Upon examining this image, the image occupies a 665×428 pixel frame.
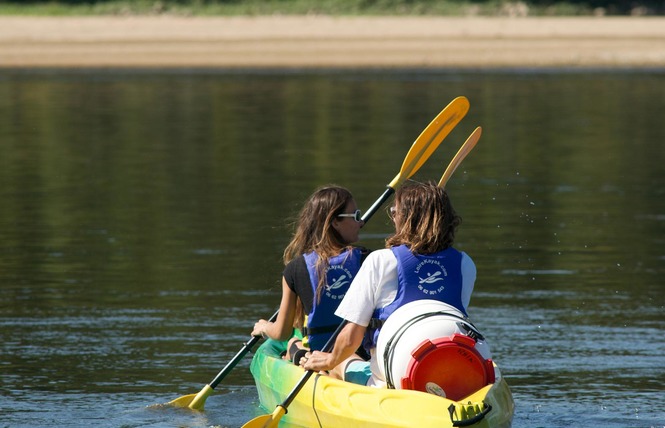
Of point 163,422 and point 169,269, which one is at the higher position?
point 163,422

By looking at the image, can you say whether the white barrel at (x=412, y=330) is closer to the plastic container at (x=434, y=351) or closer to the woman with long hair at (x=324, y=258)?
the plastic container at (x=434, y=351)

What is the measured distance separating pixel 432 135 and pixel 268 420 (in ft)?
8.45

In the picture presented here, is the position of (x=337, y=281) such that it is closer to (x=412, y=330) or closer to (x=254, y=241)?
(x=412, y=330)

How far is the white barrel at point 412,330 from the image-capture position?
5852 millimetres

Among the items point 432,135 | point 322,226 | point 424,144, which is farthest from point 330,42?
point 322,226

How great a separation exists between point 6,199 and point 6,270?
4341 millimetres

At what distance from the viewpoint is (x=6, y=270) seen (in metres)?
11.0

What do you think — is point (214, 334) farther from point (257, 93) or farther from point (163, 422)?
point (257, 93)

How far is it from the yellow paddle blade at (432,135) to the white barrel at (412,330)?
2.27m

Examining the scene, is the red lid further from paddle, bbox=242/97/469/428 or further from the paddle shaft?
paddle, bbox=242/97/469/428

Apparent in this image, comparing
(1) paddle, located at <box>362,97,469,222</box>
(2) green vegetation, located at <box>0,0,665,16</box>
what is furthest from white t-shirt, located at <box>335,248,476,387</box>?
(2) green vegetation, located at <box>0,0,665,16</box>

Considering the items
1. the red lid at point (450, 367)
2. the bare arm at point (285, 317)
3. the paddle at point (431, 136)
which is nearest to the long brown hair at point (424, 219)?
the red lid at point (450, 367)

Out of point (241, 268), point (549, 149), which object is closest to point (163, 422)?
point (241, 268)

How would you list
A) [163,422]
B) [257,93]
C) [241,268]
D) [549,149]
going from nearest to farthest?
[163,422] → [241,268] → [549,149] → [257,93]
